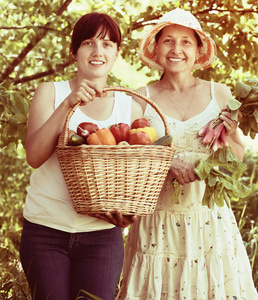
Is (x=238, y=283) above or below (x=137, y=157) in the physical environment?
below

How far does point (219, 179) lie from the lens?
2602 millimetres

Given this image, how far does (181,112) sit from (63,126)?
0.85 meters

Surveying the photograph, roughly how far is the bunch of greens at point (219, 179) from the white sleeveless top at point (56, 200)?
1.61 feet

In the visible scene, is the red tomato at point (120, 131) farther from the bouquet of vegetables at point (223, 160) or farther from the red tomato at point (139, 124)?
the bouquet of vegetables at point (223, 160)

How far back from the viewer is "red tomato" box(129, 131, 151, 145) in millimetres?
2275

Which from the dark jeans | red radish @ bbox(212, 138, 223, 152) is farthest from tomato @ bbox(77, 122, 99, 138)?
red radish @ bbox(212, 138, 223, 152)

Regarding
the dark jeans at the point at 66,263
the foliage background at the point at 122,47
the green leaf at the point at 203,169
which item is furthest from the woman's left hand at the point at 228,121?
the foliage background at the point at 122,47

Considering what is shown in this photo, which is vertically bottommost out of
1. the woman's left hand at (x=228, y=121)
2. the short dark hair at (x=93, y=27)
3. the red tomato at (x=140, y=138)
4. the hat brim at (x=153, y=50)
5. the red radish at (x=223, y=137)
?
the red tomato at (x=140, y=138)

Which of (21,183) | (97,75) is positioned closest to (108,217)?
(97,75)

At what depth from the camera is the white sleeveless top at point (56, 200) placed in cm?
228

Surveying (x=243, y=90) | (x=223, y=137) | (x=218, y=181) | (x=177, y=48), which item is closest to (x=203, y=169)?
(x=218, y=181)

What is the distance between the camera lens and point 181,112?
2914 millimetres

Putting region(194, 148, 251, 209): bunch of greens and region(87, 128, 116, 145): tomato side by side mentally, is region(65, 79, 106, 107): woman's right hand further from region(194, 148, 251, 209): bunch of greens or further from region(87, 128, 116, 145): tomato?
region(194, 148, 251, 209): bunch of greens

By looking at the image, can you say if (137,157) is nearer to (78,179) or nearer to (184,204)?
(78,179)
